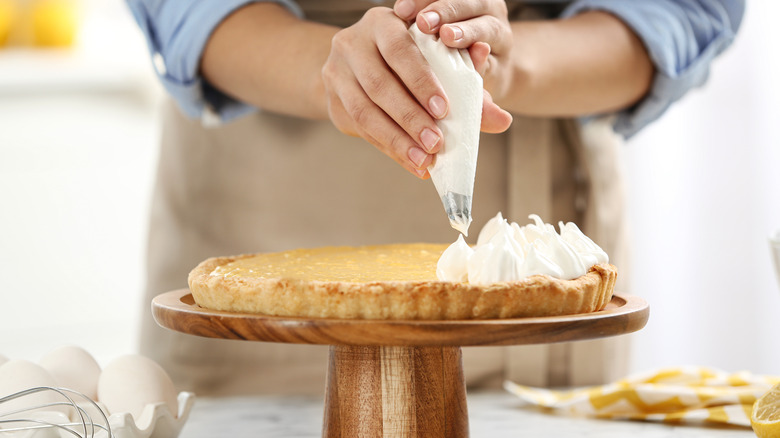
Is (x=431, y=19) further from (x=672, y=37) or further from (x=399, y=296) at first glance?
(x=672, y=37)

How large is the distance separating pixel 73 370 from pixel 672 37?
34.2 inches

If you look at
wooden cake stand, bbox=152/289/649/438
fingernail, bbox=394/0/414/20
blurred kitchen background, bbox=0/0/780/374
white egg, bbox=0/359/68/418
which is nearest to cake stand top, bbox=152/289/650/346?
wooden cake stand, bbox=152/289/649/438

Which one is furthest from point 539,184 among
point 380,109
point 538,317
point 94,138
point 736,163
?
point 94,138

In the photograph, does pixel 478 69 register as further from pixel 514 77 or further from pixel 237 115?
pixel 237 115

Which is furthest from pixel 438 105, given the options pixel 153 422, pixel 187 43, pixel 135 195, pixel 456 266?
pixel 135 195

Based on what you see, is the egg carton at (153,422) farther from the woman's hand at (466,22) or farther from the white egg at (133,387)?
the woman's hand at (466,22)

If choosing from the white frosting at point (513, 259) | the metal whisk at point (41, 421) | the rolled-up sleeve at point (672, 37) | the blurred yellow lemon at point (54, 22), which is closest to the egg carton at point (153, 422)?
the metal whisk at point (41, 421)

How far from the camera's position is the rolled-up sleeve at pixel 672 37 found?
1148mm

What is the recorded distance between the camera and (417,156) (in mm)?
735

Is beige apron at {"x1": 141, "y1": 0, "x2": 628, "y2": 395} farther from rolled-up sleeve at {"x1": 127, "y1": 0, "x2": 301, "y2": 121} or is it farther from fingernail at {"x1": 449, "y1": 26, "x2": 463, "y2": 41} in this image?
fingernail at {"x1": 449, "y1": 26, "x2": 463, "y2": 41}

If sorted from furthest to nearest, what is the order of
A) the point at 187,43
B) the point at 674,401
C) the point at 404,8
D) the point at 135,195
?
the point at 135,195, the point at 187,43, the point at 674,401, the point at 404,8

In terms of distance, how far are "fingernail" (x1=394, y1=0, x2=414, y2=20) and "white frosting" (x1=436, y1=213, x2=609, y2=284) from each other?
20 centimetres

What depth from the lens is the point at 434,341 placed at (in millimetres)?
564

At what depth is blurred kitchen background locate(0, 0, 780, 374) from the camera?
210 centimetres
